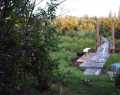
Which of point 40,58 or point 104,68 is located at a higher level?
point 40,58

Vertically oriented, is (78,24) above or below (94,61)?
above

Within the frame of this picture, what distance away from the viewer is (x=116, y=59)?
10062 mm

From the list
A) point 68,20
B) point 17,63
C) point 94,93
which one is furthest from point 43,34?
Result: point 68,20

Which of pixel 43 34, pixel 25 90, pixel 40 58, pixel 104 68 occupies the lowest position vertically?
pixel 104 68

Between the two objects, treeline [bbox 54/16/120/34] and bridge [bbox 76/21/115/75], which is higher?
treeline [bbox 54/16/120/34]

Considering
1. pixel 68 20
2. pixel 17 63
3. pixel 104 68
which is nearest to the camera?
pixel 17 63

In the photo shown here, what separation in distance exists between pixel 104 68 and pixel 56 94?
188 inches

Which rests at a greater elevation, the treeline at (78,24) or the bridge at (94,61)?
the treeline at (78,24)

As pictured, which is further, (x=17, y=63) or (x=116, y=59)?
(x=116, y=59)

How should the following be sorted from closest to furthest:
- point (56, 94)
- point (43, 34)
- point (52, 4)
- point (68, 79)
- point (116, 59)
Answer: point (52, 4) → point (43, 34) → point (56, 94) → point (68, 79) → point (116, 59)

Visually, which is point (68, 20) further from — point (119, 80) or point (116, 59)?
point (119, 80)

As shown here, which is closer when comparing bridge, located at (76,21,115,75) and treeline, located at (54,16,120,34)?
bridge, located at (76,21,115,75)

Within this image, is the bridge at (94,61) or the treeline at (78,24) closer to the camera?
the bridge at (94,61)

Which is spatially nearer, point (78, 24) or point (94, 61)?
point (94, 61)
